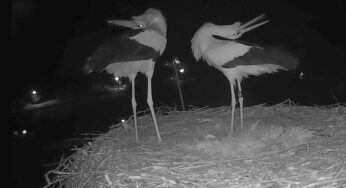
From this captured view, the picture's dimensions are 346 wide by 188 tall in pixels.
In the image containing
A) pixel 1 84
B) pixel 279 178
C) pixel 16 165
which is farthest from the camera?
pixel 16 165

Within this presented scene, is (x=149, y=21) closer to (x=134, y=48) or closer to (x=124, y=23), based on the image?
(x=124, y=23)

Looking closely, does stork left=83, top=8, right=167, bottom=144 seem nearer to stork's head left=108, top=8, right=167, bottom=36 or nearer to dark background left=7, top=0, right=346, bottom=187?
stork's head left=108, top=8, right=167, bottom=36

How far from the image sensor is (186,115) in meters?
2.09

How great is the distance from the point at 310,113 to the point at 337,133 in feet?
1.36

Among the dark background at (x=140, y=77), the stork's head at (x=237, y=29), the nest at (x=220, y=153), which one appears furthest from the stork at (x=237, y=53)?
the nest at (x=220, y=153)

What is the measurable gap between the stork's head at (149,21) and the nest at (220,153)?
0.46 m

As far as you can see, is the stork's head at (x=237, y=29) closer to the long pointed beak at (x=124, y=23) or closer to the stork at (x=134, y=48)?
the stork at (x=134, y=48)

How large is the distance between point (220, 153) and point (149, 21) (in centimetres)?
61

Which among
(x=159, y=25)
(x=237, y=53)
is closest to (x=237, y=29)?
(x=237, y=53)

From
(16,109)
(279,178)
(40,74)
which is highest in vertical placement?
(40,74)

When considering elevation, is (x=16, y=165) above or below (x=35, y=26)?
below

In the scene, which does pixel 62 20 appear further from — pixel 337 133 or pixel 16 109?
pixel 337 133

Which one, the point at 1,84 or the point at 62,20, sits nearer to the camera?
the point at 1,84

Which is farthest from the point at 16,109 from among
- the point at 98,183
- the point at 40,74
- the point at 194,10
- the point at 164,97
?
the point at 194,10
